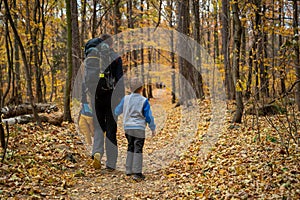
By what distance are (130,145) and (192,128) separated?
4.67 m

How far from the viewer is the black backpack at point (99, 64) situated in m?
6.05

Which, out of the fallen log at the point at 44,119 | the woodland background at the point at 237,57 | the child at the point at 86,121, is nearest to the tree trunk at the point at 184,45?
the woodland background at the point at 237,57

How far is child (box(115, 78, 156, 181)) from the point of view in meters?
5.69

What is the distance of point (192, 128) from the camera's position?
A: 33.4 feet

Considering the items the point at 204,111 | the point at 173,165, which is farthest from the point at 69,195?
the point at 204,111

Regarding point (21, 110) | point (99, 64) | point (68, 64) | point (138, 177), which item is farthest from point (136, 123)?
point (21, 110)

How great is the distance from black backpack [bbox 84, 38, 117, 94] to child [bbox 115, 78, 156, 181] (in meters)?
0.55

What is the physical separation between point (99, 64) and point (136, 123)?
1.46 meters

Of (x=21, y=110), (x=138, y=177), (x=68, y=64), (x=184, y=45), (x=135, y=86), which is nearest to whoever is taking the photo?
(x=138, y=177)

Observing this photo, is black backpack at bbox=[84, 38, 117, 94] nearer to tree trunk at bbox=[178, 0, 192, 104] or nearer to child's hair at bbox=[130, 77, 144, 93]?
child's hair at bbox=[130, 77, 144, 93]

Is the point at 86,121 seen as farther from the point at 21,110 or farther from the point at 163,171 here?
the point at 21,110

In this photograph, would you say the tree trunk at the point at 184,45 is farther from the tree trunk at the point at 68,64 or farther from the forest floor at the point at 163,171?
the forest floor at the point at 163,171

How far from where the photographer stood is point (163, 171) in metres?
6.16

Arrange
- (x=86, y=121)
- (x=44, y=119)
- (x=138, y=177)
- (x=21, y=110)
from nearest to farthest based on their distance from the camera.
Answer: (x=138, y=177) → (x=86, y=121) → (x=44, y=119) → (x=21, y=110)
